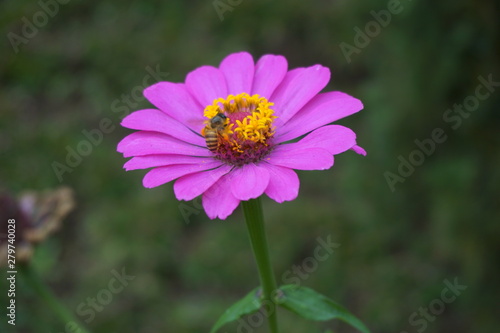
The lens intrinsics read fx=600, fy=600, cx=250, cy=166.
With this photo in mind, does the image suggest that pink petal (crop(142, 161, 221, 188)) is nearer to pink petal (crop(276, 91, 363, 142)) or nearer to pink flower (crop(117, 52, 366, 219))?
pink flower (crop(117, 52, 366, 219))

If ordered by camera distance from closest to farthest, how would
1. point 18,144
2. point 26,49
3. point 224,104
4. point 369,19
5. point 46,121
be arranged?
point 224,104 → point 369,19 → point 18,144 → point 46,121 → point 26,49

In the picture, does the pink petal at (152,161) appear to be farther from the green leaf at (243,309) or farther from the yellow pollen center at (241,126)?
the green leaf at (243,309)

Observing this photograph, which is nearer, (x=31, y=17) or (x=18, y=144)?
(x=18, y=144)

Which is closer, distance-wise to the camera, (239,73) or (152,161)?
(152,161)

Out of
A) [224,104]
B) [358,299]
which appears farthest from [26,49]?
[224,104]

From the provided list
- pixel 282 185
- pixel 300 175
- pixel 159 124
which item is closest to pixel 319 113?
pixel 282 185

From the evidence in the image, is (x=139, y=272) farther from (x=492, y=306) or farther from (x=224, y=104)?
(x=224, y=104)

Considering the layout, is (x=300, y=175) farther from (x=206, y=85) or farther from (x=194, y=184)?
(x=194, y=184)
